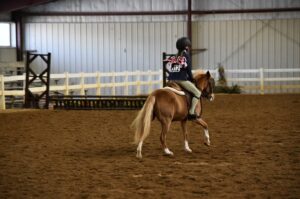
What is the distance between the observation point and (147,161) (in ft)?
27.8

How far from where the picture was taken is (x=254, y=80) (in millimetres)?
27562

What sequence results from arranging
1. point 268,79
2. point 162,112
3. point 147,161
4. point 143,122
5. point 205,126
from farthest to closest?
point 268,79 → point 205,126 → point 162,112 → point 143,122 → point 147,161

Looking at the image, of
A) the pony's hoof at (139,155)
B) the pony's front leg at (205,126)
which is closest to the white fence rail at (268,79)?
the pony's front leg at (205,126)

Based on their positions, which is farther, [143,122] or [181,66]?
[181,66]

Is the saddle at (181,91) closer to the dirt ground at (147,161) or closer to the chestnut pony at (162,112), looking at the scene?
the chestnut pony at (162,112)

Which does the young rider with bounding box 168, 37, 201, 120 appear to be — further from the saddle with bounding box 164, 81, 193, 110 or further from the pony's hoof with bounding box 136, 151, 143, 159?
the pony's hoof with bounding box 136, 151, 143, 159

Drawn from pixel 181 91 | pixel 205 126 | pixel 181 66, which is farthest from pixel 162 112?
pixel 205 126

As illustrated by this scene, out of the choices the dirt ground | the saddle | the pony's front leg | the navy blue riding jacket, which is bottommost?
the dirt ground

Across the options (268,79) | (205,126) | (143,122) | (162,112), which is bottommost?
(205,126)

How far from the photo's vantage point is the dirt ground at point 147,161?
6504mm

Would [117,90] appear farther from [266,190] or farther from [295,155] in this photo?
[266,190]

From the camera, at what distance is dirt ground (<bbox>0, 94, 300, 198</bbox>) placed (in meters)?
6.50

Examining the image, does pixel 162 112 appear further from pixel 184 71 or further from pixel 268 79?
pixel 268 79

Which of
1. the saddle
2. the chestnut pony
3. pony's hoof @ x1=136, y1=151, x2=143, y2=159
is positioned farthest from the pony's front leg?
pony's hoof @ x1=136, y1=151, x2=143, y2=159
